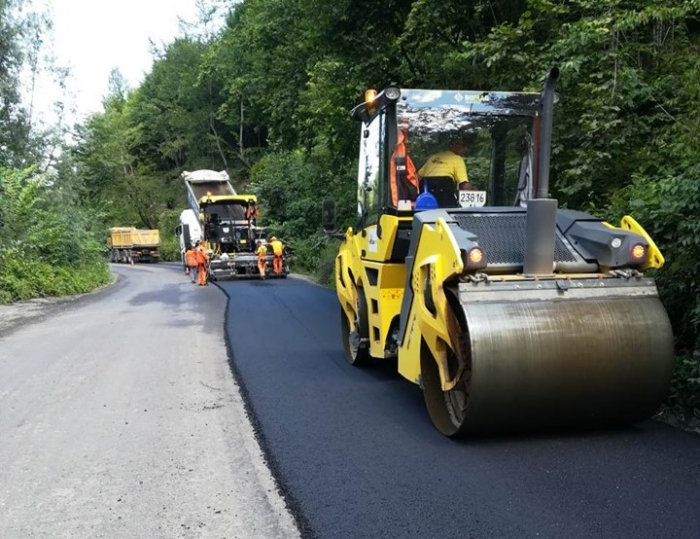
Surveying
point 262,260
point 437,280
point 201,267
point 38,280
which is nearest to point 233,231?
point 262,260

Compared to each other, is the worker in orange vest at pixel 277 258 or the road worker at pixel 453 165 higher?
the road worker at pixel 453 165

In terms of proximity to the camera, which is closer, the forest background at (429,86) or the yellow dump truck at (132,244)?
the forest background at (429,86)

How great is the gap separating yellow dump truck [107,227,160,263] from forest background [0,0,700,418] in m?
17.3

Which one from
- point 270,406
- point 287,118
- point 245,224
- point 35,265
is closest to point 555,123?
point 270,406

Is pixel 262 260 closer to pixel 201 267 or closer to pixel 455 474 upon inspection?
pixel 201 267

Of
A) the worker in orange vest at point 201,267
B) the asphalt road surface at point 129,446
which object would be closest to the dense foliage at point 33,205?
the worker in orange vest at point 201,267

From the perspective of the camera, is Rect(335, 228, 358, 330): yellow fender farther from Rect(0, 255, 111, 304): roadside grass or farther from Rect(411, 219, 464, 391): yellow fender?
Rect(0, 255, 111, 304): roadside grass

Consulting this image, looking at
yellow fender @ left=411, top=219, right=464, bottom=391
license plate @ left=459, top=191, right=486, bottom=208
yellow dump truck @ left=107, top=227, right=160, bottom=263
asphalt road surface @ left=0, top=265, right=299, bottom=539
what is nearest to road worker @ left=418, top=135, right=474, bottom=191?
license plate @ left=459, top=191, right=486, bottom=208

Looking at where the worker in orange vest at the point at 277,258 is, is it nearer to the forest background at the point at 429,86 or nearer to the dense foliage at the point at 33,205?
the forest background at the point at 429,86

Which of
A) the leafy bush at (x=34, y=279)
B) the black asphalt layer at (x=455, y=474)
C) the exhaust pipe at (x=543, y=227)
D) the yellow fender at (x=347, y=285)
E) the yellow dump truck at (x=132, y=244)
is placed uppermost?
the exhaust pipe at (x=543, y=227)

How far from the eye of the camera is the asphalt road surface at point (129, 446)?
12.4 feet

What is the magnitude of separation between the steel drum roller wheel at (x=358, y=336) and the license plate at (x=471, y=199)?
145 cm

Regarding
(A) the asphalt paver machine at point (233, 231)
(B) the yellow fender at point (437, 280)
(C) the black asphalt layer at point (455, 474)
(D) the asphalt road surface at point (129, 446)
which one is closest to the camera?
(C) the black asphalt layer at point (455, 474)

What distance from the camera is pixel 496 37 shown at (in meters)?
Result: 9.24
